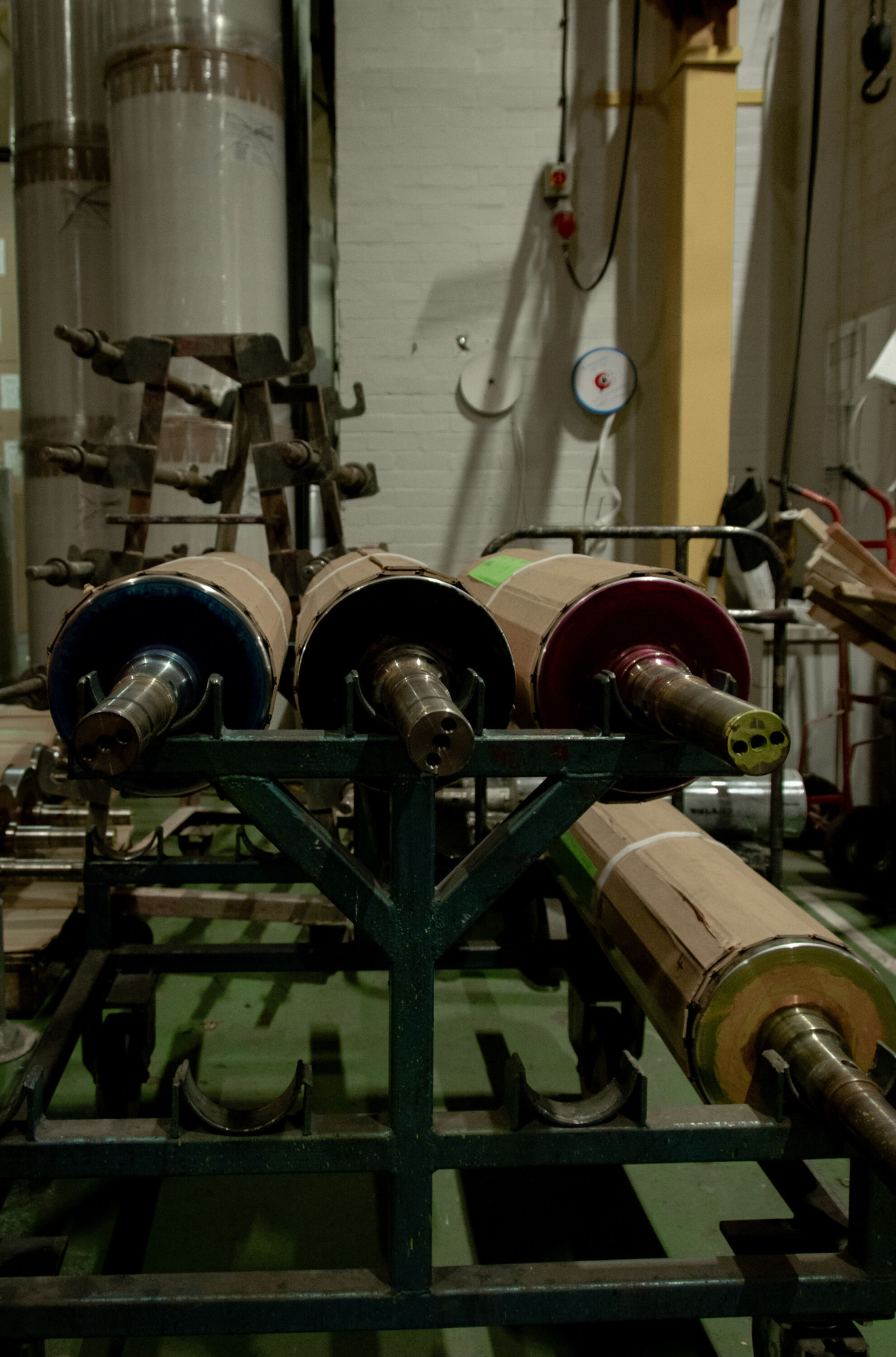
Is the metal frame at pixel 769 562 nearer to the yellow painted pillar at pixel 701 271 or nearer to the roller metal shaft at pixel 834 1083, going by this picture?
the roller metal shaft at pixel 834 1083

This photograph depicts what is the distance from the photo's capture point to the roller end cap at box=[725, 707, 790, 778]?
812mm

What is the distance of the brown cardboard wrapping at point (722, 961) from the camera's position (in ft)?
3.37

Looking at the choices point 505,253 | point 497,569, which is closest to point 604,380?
point 505,253

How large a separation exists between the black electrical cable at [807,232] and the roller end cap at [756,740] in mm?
2904

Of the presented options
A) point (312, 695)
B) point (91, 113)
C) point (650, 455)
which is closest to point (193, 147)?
point (91, 113)

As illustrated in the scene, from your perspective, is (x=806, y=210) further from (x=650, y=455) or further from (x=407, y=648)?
(x=407, y=648)

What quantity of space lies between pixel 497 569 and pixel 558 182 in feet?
10.1

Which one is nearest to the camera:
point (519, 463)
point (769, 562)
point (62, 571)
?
point (769, 562)

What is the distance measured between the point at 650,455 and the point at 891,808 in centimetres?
192

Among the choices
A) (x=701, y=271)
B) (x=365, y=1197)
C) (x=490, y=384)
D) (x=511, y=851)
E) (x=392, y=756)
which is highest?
(x=701, y=271)

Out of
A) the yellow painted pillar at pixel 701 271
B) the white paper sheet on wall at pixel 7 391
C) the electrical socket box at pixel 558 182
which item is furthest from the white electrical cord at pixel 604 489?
the white paper sheet on wall at pixel 7 391

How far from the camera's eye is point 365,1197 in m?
1.50

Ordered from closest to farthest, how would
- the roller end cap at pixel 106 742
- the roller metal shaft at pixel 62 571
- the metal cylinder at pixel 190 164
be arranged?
the roller end cap at pixel 106 742 < the roller metal shaft at pixel 62 571 < the metal cylinder at pixel 190 164

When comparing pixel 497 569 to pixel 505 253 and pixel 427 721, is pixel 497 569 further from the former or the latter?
pixel 505 253
